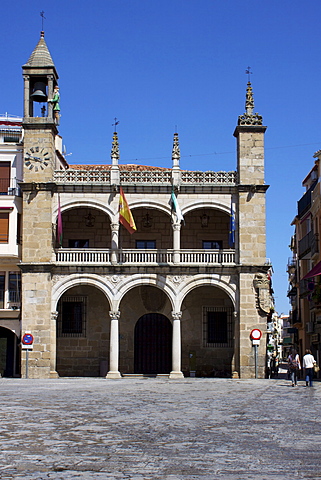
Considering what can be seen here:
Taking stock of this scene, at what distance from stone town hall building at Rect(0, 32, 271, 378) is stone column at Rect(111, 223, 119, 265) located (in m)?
0.05

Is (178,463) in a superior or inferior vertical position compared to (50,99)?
inferior

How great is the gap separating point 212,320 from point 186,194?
652 centimetres

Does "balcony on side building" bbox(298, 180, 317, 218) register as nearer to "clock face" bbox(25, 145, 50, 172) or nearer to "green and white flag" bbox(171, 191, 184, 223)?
"green and white flag" bbox(171, 191, 184, 223)

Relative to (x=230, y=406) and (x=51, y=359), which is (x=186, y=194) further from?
(x=230, y=406)

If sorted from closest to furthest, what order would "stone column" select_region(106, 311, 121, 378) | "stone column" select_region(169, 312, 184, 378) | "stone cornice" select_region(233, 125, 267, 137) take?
"stone column" select_region(169, 312, 184, 378) < "stone column" select_region(106, 311, 121, 378) < "stone cornice" select_region(233, 125, 267, 137)

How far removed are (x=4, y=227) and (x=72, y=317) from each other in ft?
18.4

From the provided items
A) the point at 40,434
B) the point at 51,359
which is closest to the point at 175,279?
the point at 51,359

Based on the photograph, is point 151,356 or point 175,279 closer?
point 175,279

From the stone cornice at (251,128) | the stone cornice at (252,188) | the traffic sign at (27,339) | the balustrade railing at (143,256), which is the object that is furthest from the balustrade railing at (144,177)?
the traffic sign at (27,339)

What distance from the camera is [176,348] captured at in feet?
104

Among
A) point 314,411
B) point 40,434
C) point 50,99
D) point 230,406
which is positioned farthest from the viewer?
point 50,99

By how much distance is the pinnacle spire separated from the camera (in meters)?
33.8

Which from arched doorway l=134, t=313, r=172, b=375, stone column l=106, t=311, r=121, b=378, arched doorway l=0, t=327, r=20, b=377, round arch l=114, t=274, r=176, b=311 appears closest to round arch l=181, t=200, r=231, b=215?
round arch l=114, t=274, r=176, b=311

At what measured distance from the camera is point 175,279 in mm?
31969
